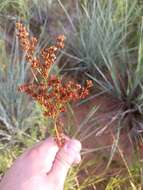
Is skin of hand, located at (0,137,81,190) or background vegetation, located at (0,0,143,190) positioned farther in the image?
background vegetation, located at (0,0,143,190)

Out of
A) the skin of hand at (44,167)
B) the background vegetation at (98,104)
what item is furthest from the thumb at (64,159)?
the background vegetation at (98,104)

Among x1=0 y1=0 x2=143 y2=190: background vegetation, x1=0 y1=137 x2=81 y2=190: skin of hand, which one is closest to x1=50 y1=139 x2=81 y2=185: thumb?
x1=0 y1=137 x2=81 y2=190: skin of hand

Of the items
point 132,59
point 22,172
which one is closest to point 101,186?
point 132,59

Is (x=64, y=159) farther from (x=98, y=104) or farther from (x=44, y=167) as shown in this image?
(x=98, y=104)

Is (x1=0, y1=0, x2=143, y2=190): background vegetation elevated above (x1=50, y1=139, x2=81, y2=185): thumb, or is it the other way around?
(x1=50, y1=139, x2=81, y2=185): thumb

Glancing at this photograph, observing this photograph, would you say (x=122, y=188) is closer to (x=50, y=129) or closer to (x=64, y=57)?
(x=50, y=129)

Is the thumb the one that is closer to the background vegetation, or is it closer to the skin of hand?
the skin of hand

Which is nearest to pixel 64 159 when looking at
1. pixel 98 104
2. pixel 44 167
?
pixel 44 167
